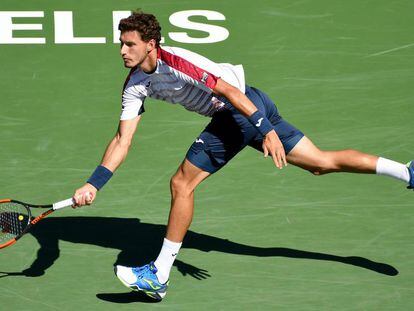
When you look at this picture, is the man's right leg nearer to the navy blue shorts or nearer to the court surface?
the navy blue shorts

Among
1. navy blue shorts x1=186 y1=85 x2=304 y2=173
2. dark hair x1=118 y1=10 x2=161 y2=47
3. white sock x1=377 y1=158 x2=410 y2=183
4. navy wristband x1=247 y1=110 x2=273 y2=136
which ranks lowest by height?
white sock x1=377 y1=158 x2=410 y2=183

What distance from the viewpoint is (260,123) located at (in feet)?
25.4

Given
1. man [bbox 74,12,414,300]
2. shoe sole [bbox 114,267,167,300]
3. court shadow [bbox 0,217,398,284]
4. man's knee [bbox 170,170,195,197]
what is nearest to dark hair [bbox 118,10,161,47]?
man [bbox 74,12,414,300]

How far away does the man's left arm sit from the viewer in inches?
303

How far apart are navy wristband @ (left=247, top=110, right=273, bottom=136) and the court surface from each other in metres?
1.17

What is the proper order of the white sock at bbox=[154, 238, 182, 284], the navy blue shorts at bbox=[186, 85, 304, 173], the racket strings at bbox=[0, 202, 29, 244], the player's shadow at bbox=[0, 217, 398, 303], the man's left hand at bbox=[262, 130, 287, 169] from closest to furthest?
1. the man's left hand at bbox=[262, 130, 287, 169]
2. the white sock at bbox=[154, 238, 182, 284]
3. the racket strings at bbox=[0, 202, 29, 244]
4. the navy blue shorts at bbox=[186, 85, 304, 173]
5. the player's shadow at bbox=[0, 217, 398, 303]

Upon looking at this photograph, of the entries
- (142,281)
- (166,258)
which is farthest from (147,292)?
(166,258)

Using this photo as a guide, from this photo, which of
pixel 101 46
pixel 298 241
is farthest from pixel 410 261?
pixel 101 46

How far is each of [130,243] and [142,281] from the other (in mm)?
1044

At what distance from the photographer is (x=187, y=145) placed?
411 inches

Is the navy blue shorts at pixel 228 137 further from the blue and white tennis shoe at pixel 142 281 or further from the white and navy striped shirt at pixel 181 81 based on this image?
the blue and white tennis shoe at pixel 142 281

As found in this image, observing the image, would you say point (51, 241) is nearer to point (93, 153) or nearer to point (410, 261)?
point (93, 153)

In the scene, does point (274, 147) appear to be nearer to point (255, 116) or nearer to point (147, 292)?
point (255, 116)

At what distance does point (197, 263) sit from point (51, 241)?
4.05ft
